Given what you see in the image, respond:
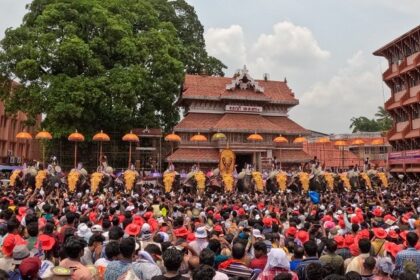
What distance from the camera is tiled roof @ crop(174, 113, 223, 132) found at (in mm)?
36562

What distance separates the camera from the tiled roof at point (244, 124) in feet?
119

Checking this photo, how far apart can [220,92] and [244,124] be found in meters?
3.85

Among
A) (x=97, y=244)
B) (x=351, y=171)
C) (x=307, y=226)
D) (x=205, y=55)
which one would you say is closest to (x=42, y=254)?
(x=97, y=244)

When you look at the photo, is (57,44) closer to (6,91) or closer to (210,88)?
(6,91)

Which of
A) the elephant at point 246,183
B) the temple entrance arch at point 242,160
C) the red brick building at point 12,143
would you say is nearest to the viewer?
the elephant at point 246,183

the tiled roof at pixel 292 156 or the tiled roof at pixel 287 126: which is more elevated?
the tiled roof at pixel 287 126

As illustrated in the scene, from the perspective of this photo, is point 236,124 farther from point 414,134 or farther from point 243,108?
point 414,134

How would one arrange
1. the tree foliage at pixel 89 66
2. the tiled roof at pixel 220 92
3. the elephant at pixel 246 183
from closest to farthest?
the elephant at pixel 246 183 < the tree foliage at pixel 89 66 < the tiled roof at pixel 220 92

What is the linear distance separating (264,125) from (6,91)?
67.4 feet

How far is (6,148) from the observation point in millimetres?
44531

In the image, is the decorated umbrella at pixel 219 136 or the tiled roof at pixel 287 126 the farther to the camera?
the tiled roof at pixel 287 126

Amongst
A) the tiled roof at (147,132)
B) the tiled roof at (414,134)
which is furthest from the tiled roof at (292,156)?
the tiled roof at (147,132)

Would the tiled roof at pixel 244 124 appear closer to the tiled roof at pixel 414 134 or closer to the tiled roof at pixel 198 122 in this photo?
the tiled roof at pixel 198 122

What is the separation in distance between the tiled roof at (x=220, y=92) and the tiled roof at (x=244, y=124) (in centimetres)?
167
